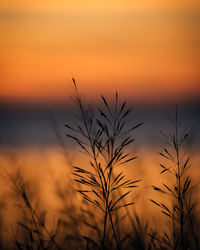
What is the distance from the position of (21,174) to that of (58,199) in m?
0.22

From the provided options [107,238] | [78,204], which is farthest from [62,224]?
[107,238]

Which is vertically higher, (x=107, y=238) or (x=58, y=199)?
(x=58, y=199)

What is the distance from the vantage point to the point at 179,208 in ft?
5.41

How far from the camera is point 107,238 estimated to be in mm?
1693

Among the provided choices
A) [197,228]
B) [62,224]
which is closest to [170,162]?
[197,228]

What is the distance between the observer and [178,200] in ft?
5.42

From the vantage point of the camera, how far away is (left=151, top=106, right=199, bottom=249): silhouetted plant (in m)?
1.63

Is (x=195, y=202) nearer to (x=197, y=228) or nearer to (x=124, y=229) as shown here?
(x=197, y=228)

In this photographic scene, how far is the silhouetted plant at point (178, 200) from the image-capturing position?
163 cm

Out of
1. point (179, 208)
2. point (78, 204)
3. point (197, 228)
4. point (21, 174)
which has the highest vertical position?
point (21, 174)

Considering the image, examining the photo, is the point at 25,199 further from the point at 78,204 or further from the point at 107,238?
the point at 107,238

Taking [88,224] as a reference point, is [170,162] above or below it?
above

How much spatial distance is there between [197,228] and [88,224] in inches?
20.0

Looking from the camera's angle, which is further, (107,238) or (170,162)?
(170,162)
